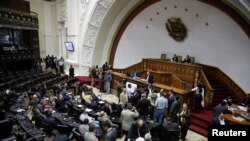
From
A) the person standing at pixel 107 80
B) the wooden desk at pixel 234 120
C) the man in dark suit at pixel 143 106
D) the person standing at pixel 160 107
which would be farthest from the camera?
the person standing at pixel 107 80

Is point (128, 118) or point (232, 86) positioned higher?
point (232, 86)

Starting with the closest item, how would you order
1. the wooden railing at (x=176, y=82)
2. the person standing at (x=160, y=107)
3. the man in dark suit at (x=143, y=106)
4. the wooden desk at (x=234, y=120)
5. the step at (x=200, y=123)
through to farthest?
the wooden desk at (x=234, y=120)
the person standing at (x=160, y=107)
the man in dark suit at (x=143, y=106)
the step at (x=200, y=123)
the wooden railing at (x=176, y=82)

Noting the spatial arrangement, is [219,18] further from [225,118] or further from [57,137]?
[57,137]

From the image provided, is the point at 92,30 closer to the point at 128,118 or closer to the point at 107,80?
the point at 107,80

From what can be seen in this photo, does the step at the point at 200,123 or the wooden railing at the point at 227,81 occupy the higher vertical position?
the wooden railing at the point at 227,81

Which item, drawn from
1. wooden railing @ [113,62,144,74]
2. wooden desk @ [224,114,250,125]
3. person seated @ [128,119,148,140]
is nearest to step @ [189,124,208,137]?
wooden desk @ [224,114,250,125]

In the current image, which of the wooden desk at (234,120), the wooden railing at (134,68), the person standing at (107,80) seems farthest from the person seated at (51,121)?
the wooden railing at (134,68)

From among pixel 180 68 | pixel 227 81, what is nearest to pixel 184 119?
pixel 227 81

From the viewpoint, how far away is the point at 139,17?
15328 mm

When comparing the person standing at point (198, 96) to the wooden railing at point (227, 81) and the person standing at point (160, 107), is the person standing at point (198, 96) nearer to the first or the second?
the person standing at point (160, 107)

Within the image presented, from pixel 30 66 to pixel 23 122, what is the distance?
36.7ft

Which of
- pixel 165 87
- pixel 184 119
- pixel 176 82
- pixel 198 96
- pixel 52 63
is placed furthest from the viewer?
pixel 52 63

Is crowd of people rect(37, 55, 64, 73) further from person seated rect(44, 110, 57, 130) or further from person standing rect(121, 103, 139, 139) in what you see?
person standing rect(121, 103, 139, 139)

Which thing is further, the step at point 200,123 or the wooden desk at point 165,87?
the wooden desk at point 165,87
